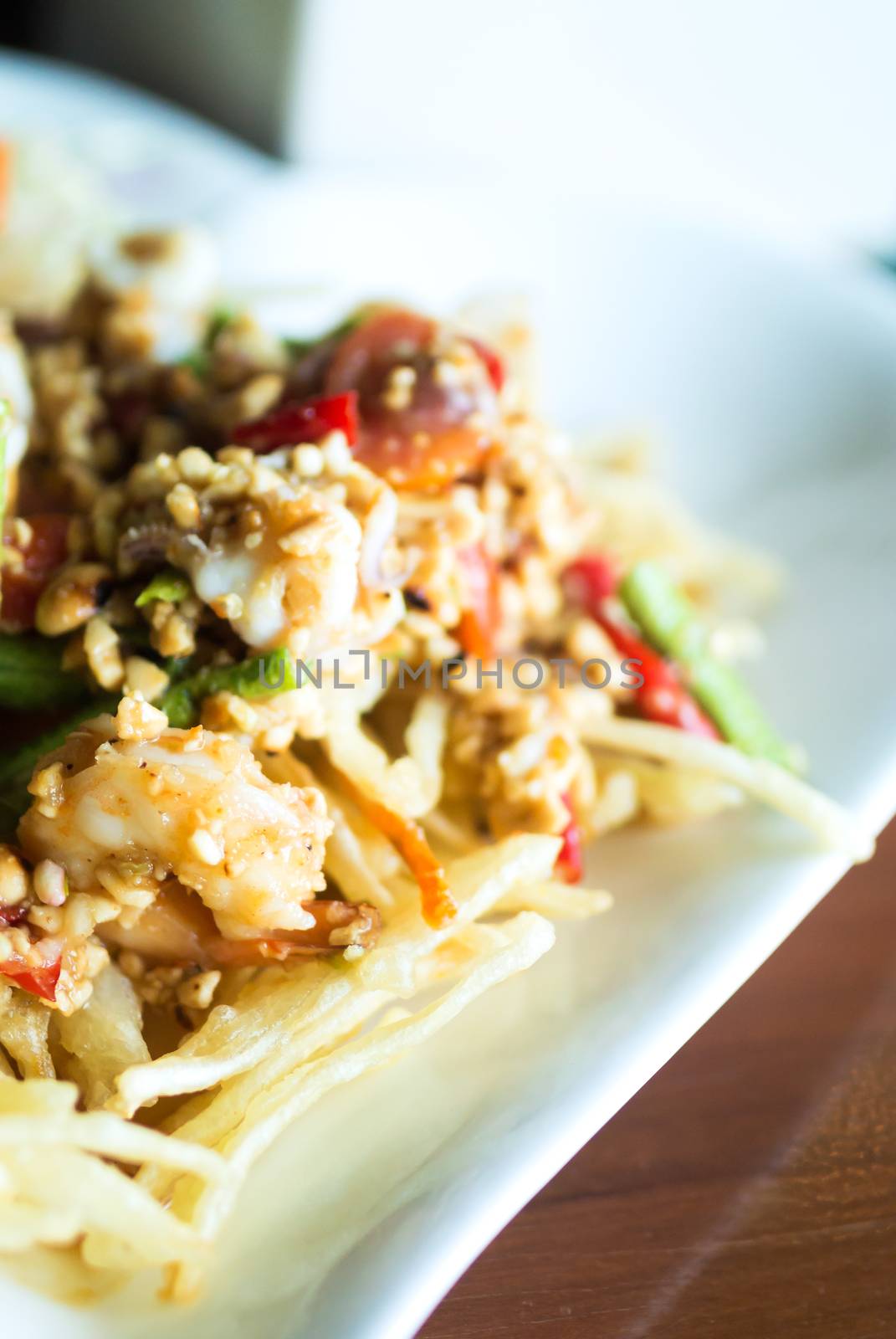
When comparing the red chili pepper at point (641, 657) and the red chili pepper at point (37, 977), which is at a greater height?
the red chili pepper at point (641, 657)

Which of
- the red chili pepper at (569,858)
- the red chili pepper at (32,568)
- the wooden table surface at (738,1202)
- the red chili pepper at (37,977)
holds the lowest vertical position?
the wooden table surface at (738,1202)

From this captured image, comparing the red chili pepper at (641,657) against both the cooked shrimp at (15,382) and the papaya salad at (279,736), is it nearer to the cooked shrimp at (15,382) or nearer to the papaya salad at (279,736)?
the papaya salad at (279,736)

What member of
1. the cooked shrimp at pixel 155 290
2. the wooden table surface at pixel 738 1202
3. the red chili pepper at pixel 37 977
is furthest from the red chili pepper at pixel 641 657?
the red chili pepper at pixel 37 977

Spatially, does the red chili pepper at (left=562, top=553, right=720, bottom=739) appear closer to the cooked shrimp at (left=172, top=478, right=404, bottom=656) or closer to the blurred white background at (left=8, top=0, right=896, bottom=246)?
the cooked shrimp at (left=172, top=478, right=404, bottom=656)

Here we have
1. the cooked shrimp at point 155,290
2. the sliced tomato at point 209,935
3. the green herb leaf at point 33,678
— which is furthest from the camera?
the cooked shrimp at point 155,290

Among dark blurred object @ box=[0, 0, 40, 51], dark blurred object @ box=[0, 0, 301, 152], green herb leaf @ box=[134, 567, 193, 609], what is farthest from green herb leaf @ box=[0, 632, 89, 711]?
dark blurred object @ box=[0, 0, 40, 51]

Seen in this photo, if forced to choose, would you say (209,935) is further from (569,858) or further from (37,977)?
(569,858)

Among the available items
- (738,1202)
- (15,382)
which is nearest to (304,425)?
(15,382)
